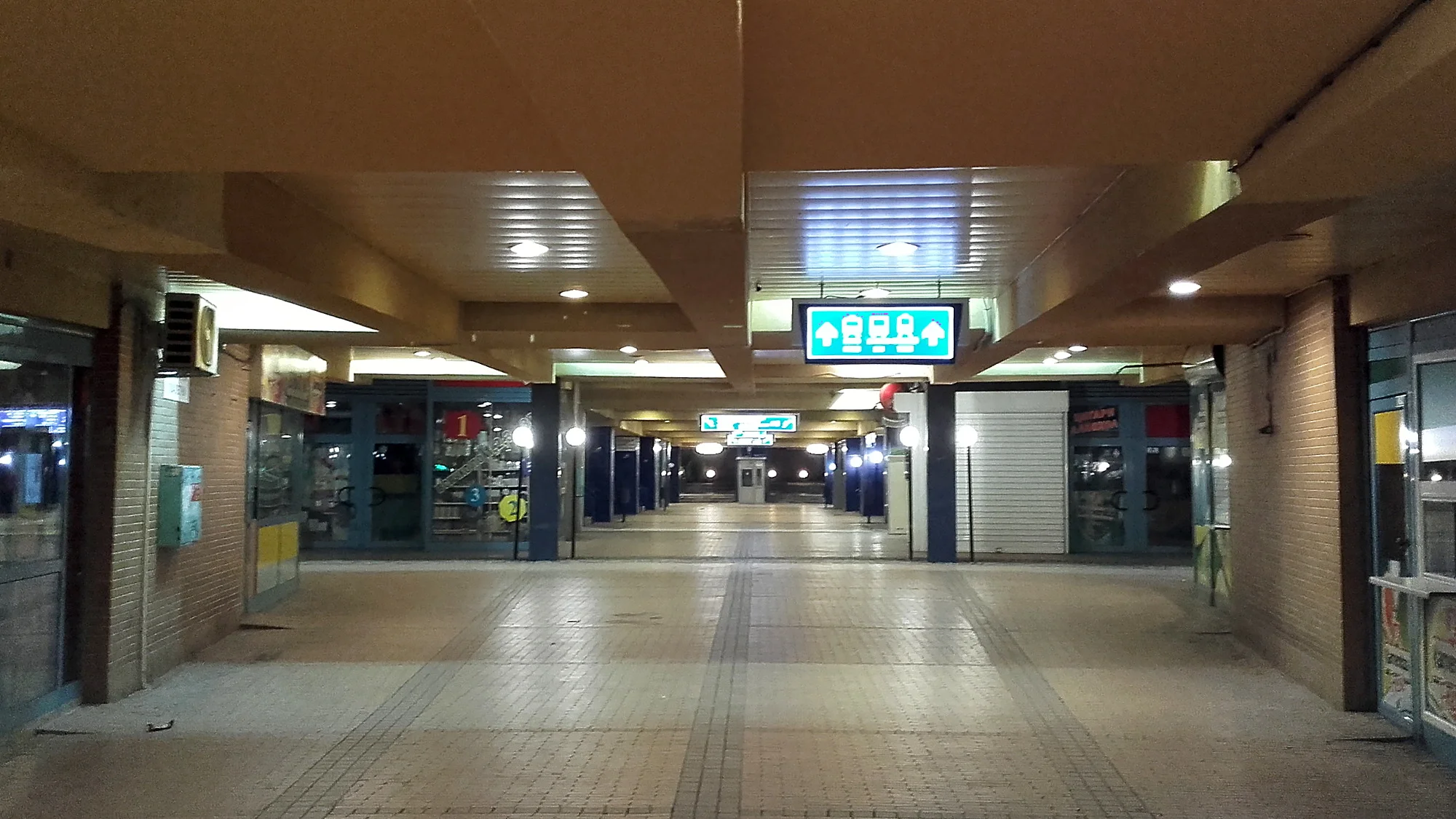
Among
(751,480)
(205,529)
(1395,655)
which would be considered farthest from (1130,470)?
(751,480)

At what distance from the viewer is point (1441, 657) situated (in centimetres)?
644

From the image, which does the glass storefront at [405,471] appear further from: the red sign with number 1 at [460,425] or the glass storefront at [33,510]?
the glass storefront at [33,510]

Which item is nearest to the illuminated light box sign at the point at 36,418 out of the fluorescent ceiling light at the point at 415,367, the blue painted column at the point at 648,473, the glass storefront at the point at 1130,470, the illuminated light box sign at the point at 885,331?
the illuminated light box sign at the point at 885,331

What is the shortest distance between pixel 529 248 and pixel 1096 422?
13.9 m

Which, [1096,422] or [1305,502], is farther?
[1096,422]

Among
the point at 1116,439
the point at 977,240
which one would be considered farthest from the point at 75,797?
the point at 1116,439

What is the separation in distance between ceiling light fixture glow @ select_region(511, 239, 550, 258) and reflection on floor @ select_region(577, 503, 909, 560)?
33.2 ft

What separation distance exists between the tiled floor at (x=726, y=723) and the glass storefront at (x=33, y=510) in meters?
0.41

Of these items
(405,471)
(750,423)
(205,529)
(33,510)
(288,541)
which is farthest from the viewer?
(750,423)

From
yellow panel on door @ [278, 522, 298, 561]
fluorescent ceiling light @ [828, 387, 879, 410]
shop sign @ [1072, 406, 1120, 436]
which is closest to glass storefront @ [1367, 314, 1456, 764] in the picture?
yellow panel on door @ [278, 522, 298, 561]

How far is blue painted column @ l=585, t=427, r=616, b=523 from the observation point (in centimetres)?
2858

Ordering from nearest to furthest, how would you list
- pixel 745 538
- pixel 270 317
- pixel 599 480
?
pixel 270 317
pixel 745 538
pixel 599 480

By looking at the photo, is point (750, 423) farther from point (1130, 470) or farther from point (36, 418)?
point (36, 418)

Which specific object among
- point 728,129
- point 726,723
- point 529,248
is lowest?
point 726,723
